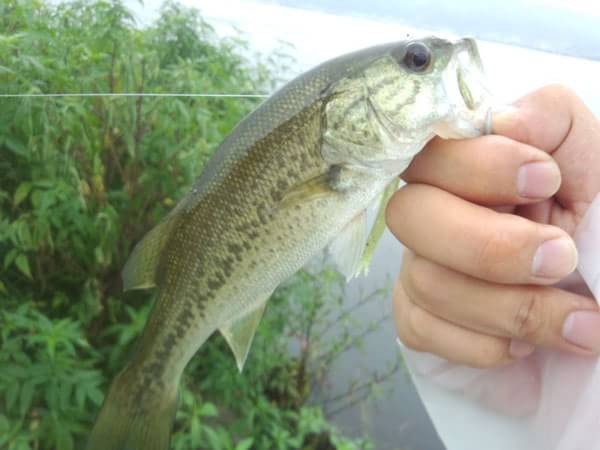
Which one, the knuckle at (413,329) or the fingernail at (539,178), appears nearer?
the fingernail at (539,178)

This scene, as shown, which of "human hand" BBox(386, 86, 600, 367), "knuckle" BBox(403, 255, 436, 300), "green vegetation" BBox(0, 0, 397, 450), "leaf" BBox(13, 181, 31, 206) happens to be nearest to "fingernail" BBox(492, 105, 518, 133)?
"human hand" BBox(386, 86, 600, 367)

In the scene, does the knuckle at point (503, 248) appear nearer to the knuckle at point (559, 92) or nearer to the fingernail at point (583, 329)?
the fingernail at point (583, 329)

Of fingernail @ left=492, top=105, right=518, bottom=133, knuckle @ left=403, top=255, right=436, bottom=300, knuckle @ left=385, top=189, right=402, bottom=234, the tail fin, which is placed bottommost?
the tail fin

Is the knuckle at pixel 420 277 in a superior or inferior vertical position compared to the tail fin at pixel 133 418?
superior

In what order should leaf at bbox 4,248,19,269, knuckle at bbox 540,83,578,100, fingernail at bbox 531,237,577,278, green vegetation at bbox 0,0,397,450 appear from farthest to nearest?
1. leaf at bbox 4,248,19,269
2. green vegetation at bbox 0,0,397,450
3. knuckle at bbox 540,83,578,100
4. fingernail at bbox 531,237,577,278

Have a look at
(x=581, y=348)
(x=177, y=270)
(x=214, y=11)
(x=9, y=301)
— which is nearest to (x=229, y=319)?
(x=177, y=270)

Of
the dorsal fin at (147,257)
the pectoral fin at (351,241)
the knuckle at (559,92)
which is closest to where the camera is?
the knuckle at (559,92)

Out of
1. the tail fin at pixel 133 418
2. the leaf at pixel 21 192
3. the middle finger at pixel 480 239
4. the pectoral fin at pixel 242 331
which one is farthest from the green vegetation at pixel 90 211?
the middle finger at pixel 480 239

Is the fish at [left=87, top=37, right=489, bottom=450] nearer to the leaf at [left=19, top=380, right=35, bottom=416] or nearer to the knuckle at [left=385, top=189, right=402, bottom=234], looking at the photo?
the knuckle at [left=385, top=189, right=402, bottom=234]

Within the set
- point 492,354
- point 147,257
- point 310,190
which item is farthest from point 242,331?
point 492,354
